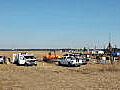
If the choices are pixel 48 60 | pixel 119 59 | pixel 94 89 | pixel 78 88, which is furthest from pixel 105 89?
pixel 119 59

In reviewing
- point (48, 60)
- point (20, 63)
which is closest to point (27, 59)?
point (20, 63)

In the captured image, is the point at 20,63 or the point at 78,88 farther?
the point at 20,63

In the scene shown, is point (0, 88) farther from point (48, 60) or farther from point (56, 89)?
point (48, 60)

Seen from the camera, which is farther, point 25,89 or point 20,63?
point 20,63

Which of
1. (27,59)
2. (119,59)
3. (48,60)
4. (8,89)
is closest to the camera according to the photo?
(8,89)

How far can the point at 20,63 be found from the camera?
115ft

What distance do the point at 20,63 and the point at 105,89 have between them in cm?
2257

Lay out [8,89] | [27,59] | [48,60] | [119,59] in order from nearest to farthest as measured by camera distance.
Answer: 1. [8,89]
2. [27,59]
3. [48,60]
4. [119,59]

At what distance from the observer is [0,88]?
14.1 metres

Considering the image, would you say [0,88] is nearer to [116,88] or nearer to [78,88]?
[78,88]

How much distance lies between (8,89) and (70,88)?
3422mm

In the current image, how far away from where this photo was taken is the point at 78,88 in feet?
47.0

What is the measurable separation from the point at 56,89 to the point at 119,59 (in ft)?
120

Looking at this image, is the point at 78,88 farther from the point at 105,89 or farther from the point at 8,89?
the point at 8,89
